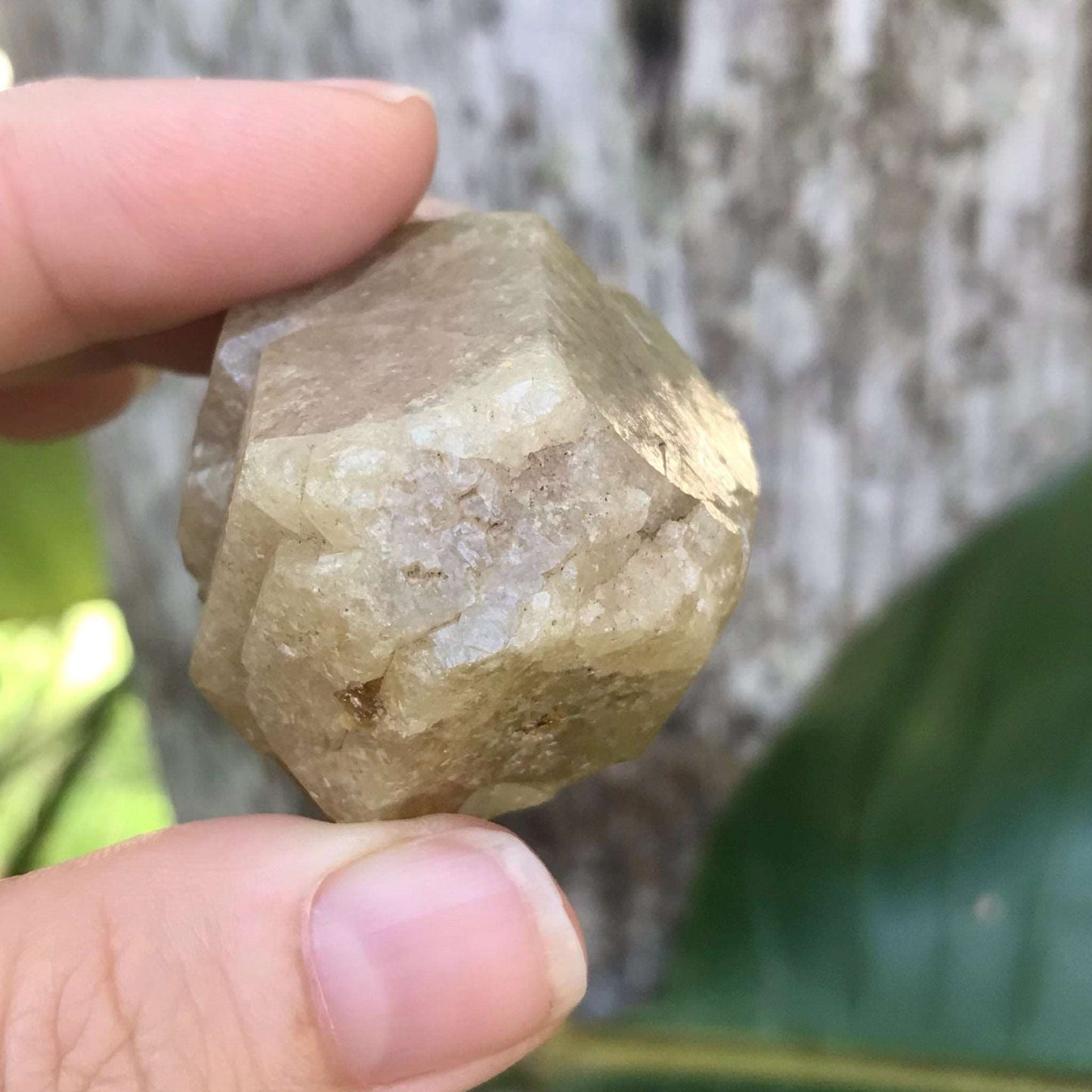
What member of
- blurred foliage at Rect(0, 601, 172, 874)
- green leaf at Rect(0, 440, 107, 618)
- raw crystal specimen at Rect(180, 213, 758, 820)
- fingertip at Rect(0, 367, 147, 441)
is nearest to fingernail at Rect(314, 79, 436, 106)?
raw crystal specimen at Rect(180, 213, 758, 820)

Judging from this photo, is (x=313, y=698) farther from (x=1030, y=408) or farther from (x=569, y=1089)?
(x=1030, y=408)

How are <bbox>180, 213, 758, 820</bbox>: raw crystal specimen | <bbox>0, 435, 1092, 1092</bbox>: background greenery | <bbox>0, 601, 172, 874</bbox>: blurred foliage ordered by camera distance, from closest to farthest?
<bbox>180, 213, 758, 820</bbox>: raw crystal specimen < <bbox>0, 435, 1092, 1092</bbox>: background greenery < <bbox>0, 601, 172, 874</bbox>: blurred foliage

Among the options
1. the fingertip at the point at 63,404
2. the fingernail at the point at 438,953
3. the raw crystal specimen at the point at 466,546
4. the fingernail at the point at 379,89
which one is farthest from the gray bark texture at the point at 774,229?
the fingernail at the point at 438,953

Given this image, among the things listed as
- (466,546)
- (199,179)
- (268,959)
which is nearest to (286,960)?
(268,959)

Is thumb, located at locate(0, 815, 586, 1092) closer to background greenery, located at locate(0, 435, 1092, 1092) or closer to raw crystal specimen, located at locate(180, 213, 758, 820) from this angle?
raw crystal specimen, located at locate(180, 213, 758, 820)

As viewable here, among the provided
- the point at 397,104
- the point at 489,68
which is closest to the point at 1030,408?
the point at 489,68

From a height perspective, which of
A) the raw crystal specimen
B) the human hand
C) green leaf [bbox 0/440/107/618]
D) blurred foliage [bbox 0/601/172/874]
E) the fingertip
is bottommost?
blurred foliage [bbox 0/601/172/874]

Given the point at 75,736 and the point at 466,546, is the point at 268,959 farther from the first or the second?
the point at 75,736
